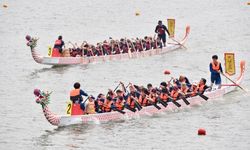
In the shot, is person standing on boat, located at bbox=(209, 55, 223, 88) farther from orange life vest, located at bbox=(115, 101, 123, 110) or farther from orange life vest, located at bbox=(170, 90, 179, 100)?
orange life vest, located at bbox=(115, 101, 123, 110)

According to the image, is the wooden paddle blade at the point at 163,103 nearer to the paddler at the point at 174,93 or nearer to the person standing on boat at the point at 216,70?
the paddler at the point at 174,93

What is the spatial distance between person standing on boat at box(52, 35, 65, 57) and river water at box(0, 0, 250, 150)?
0.82 metres

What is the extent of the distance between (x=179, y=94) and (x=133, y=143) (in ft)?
14.8

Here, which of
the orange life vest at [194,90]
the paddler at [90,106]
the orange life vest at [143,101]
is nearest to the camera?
the paddler at [90,106]

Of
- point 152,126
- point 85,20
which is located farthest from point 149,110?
point 85,20

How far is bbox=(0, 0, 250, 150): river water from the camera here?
30188 millimetres

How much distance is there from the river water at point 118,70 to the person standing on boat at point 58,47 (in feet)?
2.68

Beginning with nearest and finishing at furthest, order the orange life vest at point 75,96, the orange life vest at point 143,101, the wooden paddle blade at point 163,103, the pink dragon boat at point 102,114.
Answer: the pink dragon boat at point 102,114, the orange life vest at point 75,96, the orange life vest at point 143,101, the wooden paddle blade at point 163,103

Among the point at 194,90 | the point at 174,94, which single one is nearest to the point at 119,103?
the point at 174,94

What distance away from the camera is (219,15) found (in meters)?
58.7

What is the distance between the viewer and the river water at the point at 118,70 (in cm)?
3019

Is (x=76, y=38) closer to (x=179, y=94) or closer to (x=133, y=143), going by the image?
(x=179, y=94)

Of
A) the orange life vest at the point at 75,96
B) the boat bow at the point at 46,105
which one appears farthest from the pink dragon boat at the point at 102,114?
the orange life vest at the point at 75,96

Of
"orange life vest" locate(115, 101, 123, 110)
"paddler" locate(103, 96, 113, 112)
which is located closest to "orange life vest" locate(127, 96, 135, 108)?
"orange life vest" locate(115, 101, 123, 110)
